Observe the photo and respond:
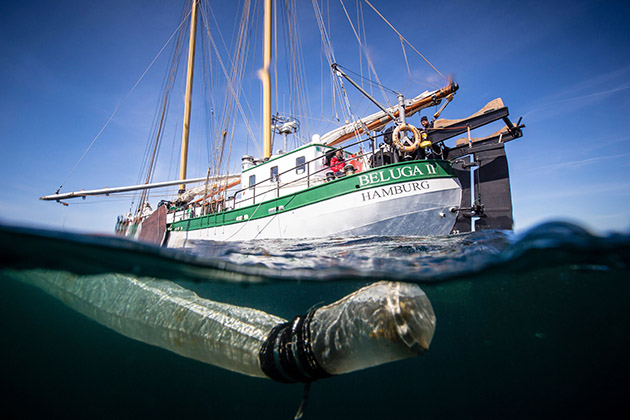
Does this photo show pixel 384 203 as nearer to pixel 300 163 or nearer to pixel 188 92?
pixel 300 163

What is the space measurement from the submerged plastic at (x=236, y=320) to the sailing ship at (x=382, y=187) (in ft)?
14.7

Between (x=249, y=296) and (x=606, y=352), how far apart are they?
946 centimetres

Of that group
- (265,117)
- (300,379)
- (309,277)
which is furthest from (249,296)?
(265,117)

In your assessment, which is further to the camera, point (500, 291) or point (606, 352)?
point (500, 291)

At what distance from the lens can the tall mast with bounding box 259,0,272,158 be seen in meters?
15.6

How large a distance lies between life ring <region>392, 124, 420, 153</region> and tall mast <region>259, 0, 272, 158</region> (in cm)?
898

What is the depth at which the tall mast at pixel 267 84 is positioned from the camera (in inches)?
614

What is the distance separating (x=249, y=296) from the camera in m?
7.45

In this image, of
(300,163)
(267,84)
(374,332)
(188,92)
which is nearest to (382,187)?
(300,163)

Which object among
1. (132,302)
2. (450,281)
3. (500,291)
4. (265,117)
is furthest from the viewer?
(265,117)

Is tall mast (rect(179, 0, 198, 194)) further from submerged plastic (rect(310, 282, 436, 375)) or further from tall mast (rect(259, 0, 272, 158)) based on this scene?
submerged plastic (rect(310, 282, 436, 375))

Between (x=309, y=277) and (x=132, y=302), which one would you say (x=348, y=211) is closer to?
(x=309, y=277)

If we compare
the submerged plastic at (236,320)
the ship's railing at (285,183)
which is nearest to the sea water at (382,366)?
the submerged plastic at (236,320)

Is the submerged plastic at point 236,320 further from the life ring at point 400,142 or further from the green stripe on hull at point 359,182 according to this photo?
the life ring at point 400,142
